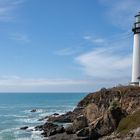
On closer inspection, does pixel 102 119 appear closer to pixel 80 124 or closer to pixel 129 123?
pixel 80 124

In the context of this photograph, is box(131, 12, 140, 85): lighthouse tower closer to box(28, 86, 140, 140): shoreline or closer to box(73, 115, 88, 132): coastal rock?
box(28, 86, 140, 140): shoreline

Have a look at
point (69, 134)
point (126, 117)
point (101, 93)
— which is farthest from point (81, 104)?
point (126, 117)

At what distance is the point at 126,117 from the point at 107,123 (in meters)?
2.75

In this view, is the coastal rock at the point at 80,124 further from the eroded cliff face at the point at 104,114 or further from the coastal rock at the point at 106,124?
the coastal rock at the point at 106,124

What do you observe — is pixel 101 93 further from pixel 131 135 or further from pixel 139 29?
pixel 131 135

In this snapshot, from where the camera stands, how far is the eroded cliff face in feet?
139

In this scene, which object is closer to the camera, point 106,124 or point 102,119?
point 106,124

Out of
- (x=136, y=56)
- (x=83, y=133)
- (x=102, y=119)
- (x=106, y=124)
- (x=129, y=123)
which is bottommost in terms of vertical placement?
(x=83, y=133)

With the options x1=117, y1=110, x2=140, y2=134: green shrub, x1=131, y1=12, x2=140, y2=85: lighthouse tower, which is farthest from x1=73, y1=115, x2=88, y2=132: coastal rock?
x1=131, y1=12, x2=140, y2=85: lighthouse tower

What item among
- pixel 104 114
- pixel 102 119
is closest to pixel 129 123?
pixel 102 119

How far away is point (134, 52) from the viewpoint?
62.0 metres

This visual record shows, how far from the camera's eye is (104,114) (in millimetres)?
45000

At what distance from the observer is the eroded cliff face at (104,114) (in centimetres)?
4228

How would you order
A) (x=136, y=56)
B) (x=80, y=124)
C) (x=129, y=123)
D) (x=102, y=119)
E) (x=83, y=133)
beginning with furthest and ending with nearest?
1. (x=136, y=56)
2. (x=80, y=124)
3. (x=102, y=119)
4. (x=83, y=133)
5. (x=129, y=123)
